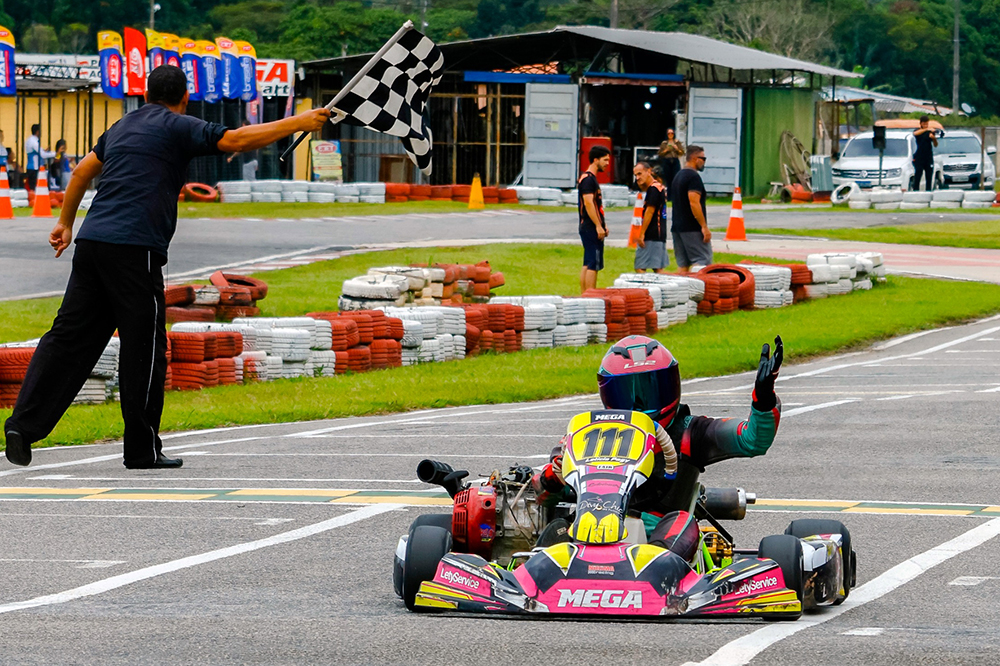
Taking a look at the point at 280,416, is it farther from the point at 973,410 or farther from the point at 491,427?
the point at 973,410

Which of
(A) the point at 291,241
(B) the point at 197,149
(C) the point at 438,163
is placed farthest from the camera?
(C) the point at 438,163

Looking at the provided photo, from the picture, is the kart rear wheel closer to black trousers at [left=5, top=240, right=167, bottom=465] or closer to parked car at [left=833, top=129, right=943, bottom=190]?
black trousers at [left=5, top=240, right=167, bottom=465]

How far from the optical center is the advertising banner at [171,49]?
116 ft

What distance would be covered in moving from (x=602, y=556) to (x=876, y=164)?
115 ft

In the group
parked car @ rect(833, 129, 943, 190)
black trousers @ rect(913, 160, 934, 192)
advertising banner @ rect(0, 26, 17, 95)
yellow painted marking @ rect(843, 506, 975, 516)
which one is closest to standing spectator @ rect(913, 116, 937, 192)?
black trousers @ rect(913, 160, 934, 192)

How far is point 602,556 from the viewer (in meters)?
5.33

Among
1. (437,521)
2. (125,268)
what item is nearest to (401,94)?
(125,268)

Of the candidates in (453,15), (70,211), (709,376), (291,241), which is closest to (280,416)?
(70,211)

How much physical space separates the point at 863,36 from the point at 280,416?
89110 millimetres

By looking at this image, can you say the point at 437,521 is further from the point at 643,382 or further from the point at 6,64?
the point at 6,64

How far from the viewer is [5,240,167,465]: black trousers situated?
26.2 feet

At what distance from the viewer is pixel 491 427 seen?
10.6m

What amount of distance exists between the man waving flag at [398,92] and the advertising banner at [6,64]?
24515mm

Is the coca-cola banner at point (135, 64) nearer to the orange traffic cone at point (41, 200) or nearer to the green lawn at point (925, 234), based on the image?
the orange traffic cone at point (41, 200)
